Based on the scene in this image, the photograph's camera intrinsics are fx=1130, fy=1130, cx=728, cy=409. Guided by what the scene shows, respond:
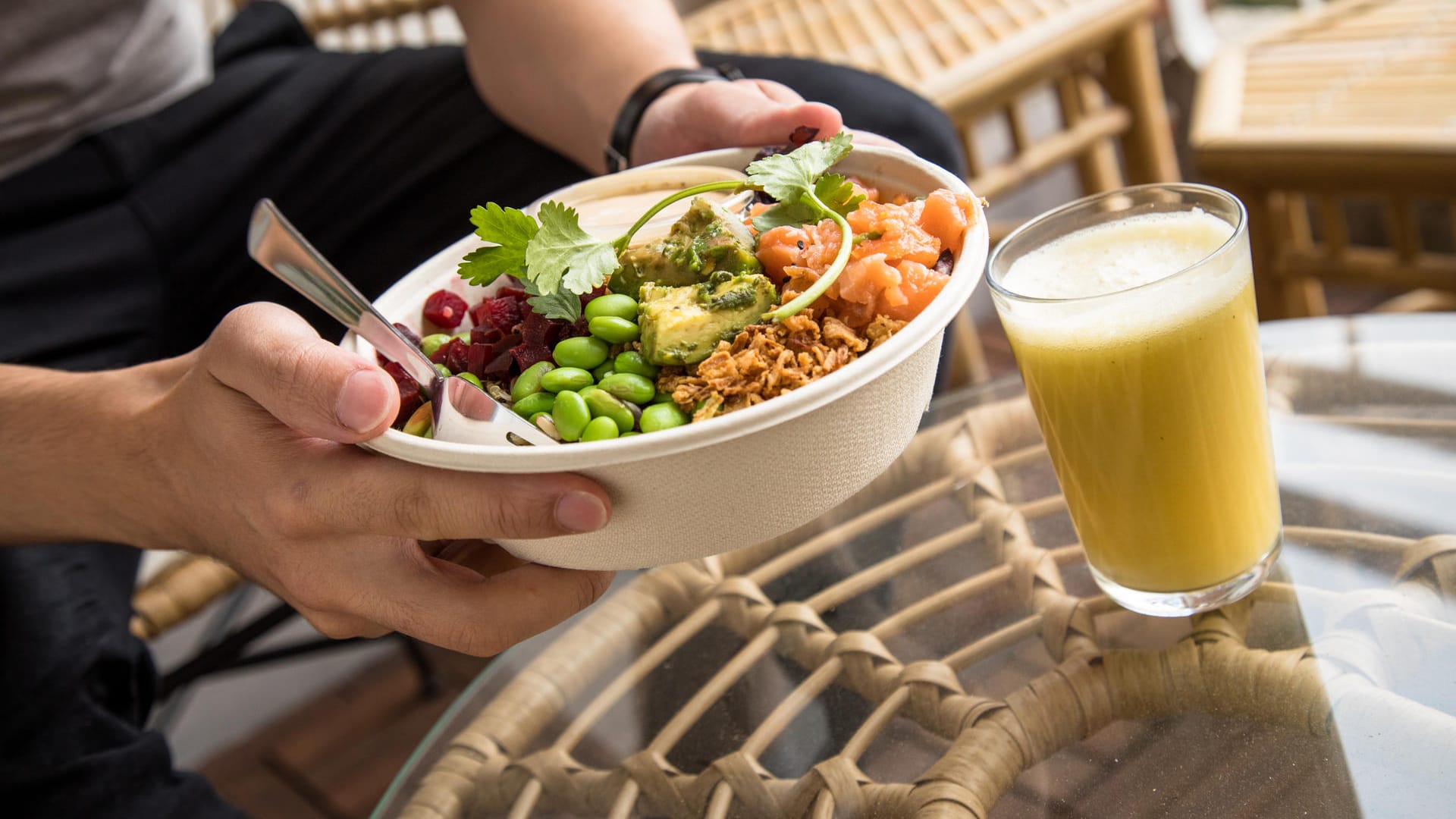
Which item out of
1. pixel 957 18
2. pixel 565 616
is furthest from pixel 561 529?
pixel 957 18

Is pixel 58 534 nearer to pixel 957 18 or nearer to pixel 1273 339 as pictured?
pixel 1273 339

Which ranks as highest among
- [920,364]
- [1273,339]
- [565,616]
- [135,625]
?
[920,364]

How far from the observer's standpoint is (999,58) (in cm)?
189

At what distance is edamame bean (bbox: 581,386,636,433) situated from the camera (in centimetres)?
70

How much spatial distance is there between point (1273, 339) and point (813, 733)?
64 cm

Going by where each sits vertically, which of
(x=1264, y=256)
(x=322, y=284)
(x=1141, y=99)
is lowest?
(x=1264, y=256)

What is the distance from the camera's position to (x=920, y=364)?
746 millimetres

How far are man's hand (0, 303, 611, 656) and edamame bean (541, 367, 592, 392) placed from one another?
0.22ft

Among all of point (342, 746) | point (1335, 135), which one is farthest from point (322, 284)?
point (342, 746)

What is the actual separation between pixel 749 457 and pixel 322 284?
0.31 meters

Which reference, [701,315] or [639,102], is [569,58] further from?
[701,315]

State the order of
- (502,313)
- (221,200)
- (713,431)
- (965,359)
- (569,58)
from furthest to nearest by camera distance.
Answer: (965,359)
(221,200)
(569,58)
(502,313)
(713,431)

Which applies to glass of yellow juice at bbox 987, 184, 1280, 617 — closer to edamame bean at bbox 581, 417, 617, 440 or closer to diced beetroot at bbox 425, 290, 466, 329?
edamame bean at bbox 581, 417, 617, 440

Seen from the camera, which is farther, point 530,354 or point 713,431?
point 530,354
